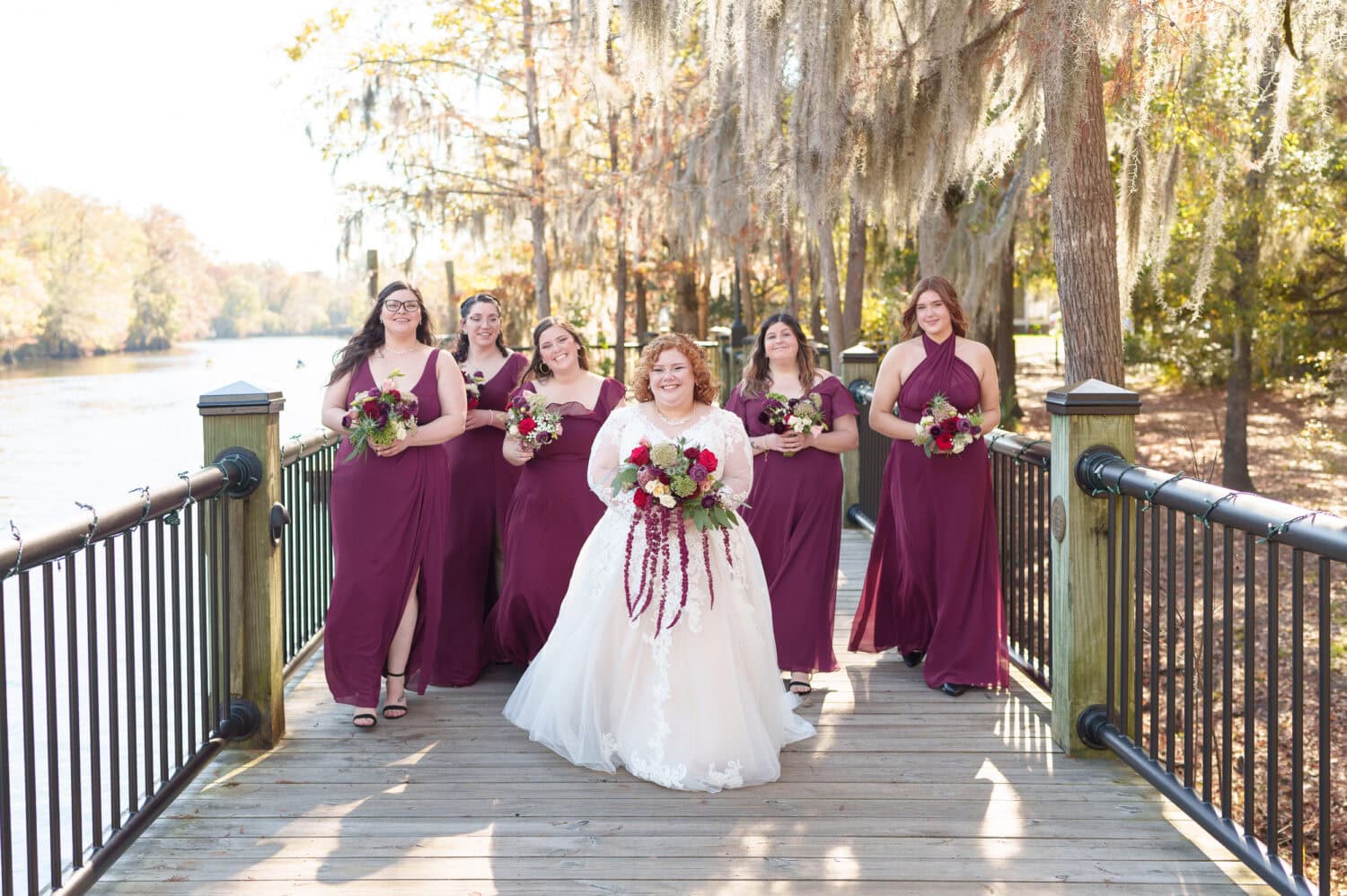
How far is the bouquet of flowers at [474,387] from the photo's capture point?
5609 mm

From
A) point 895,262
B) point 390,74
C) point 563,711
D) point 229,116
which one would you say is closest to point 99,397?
point 390,74

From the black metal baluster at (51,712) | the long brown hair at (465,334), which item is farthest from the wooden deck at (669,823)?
the long brown hair at (465,334)

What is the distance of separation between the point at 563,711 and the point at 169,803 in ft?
4.13

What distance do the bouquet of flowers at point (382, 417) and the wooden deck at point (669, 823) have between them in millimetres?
1070

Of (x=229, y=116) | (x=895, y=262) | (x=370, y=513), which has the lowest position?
(x=370, y=513)

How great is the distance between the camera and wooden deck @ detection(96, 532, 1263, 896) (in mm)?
3314

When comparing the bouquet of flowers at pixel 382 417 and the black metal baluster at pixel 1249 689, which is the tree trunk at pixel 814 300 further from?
the black metal baluster at pixel 1249 689

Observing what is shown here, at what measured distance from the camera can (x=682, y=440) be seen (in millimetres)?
4352

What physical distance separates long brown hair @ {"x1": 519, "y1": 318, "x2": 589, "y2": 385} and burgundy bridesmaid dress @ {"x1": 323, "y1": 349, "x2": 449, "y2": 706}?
766mm

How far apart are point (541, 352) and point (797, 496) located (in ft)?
4.10

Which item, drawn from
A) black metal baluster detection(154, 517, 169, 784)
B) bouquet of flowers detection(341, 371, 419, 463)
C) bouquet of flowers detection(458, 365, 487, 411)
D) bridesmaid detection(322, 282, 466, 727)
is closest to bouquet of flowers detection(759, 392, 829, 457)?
bouquet of flowers detection(458, 365, 487, 411)

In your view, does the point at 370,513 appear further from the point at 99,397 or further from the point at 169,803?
the point at 99,397

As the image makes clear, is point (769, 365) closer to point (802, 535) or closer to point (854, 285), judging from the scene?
point (802, 535)

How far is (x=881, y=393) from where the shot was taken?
552cm
